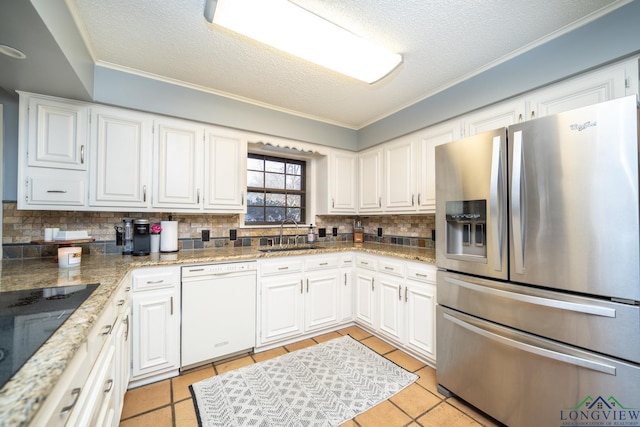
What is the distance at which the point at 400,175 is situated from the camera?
2.76 m

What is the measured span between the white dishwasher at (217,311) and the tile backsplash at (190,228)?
2.13 feet

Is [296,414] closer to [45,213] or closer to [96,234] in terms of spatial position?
[96,234]

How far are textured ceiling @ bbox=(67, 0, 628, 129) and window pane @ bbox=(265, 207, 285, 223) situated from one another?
1.33m

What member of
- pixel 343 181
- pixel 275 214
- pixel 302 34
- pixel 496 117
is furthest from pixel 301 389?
pixel 496 117

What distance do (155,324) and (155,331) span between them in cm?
5

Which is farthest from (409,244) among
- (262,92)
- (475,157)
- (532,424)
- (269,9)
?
(269,9)

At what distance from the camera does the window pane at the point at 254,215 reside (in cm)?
301

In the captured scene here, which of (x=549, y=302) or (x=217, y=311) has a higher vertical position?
(x=549, y=302)

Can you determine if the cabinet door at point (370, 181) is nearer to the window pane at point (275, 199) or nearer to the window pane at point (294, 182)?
the window pane at point (294, 182)

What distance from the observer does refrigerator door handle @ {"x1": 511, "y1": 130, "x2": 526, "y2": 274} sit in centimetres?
138

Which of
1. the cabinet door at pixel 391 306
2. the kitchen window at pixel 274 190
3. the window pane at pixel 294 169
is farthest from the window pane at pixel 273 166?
the cabinet door at pixel 391 306

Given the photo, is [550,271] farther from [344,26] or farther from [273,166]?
[273,166]

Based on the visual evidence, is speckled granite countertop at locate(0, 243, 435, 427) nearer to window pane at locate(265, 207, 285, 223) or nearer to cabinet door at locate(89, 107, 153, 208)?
cabinet door at locate(89, 107, 153, 208)

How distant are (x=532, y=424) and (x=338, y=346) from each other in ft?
4.81
